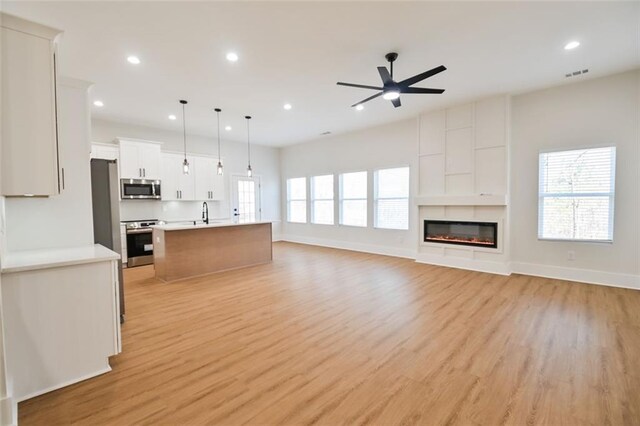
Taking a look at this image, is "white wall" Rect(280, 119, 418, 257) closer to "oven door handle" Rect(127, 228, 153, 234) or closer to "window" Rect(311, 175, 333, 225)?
"window" Rect(311, 175, 333, 225)

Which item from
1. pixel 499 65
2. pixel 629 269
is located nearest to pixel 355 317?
pixel 499 65

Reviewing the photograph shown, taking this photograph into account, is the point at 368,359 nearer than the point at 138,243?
Yes

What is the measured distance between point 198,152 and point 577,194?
8191mm

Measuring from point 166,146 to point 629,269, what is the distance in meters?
9.33

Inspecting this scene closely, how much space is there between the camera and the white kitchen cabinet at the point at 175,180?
657cm

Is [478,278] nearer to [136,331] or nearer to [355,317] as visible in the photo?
[355,317]

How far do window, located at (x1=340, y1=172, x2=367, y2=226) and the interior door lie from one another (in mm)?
2828

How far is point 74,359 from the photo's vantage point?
Answer: 2098 millimetres

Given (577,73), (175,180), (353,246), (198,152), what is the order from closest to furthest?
(577,73) < (175,180) < (198,152) < (353,246)

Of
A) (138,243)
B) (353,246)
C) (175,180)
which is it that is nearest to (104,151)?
(175,180)

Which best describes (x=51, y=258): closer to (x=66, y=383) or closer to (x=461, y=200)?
(x=66, y=383)

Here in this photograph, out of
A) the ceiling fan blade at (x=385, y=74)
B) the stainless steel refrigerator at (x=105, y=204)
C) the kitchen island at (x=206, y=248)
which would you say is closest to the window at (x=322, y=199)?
the kitchen island at (x=206, y=248)

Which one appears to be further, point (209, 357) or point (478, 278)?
point (478, 278)

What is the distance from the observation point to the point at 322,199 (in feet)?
27.9
